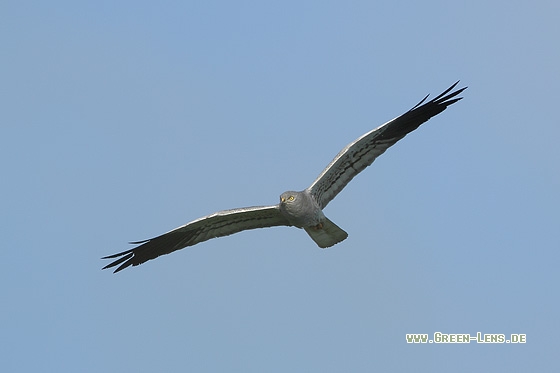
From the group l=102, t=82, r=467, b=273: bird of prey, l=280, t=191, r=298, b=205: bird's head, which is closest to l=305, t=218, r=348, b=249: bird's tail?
l=102, t=82, r=467, b=273: bird of prey

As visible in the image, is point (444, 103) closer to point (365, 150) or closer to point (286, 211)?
point (365, 150)

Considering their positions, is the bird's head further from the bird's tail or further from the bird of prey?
the bird's tail

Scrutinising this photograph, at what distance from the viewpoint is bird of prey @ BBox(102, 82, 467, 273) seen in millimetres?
15727

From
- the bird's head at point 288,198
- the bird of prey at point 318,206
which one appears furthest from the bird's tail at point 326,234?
the bird's head at point 288,198

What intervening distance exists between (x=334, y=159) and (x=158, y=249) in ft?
14.6

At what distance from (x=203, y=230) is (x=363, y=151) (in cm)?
370

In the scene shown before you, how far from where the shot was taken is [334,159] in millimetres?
15750

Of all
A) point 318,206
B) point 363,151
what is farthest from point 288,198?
point 363,151

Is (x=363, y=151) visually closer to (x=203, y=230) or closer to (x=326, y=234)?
(x=326, y=234)

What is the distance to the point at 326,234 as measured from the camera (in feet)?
54.1

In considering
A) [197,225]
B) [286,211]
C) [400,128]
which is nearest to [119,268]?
[197,225]

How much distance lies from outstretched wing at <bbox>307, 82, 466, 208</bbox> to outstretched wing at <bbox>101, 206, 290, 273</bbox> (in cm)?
100

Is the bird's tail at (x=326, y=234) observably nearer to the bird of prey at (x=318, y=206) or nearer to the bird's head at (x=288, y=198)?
the bird of prey at (x=318, y=206)

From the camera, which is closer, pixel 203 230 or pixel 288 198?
pixel 288 198
